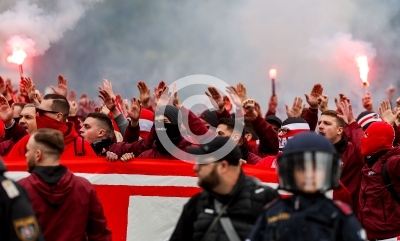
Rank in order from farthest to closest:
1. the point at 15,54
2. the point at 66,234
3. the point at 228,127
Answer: the point at 15,54, the point at 228,127, the point at 66,234

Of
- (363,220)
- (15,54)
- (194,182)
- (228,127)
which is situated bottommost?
(363,220)

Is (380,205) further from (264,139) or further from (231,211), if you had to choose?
(231,211)

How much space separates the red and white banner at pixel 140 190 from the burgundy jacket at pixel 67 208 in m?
1.12

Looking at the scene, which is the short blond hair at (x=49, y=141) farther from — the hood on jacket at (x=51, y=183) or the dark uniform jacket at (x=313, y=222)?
the dark uniform jacket at (x=313, y=222)

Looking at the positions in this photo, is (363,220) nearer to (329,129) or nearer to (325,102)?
(329,129)

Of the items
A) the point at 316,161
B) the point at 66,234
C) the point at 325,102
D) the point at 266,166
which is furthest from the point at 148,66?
the point at 316,161

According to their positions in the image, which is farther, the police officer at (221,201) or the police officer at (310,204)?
the police officer at (221,201)

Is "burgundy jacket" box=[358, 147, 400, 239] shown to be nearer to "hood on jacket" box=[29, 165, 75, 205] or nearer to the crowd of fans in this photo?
the crowd of fans

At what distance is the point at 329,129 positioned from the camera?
23.5 feet

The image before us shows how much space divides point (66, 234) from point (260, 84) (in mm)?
13047

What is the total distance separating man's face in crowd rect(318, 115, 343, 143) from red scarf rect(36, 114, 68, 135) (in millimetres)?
2580

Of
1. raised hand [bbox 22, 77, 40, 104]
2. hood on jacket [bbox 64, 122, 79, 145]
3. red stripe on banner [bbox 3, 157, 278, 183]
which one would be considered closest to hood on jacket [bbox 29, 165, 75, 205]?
red stripe on banner [bbox 3, 157, 278, 183]

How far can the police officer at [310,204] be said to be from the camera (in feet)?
11.6

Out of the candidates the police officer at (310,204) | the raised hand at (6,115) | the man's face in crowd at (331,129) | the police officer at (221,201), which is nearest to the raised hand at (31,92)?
the raised hand at (6,115)
